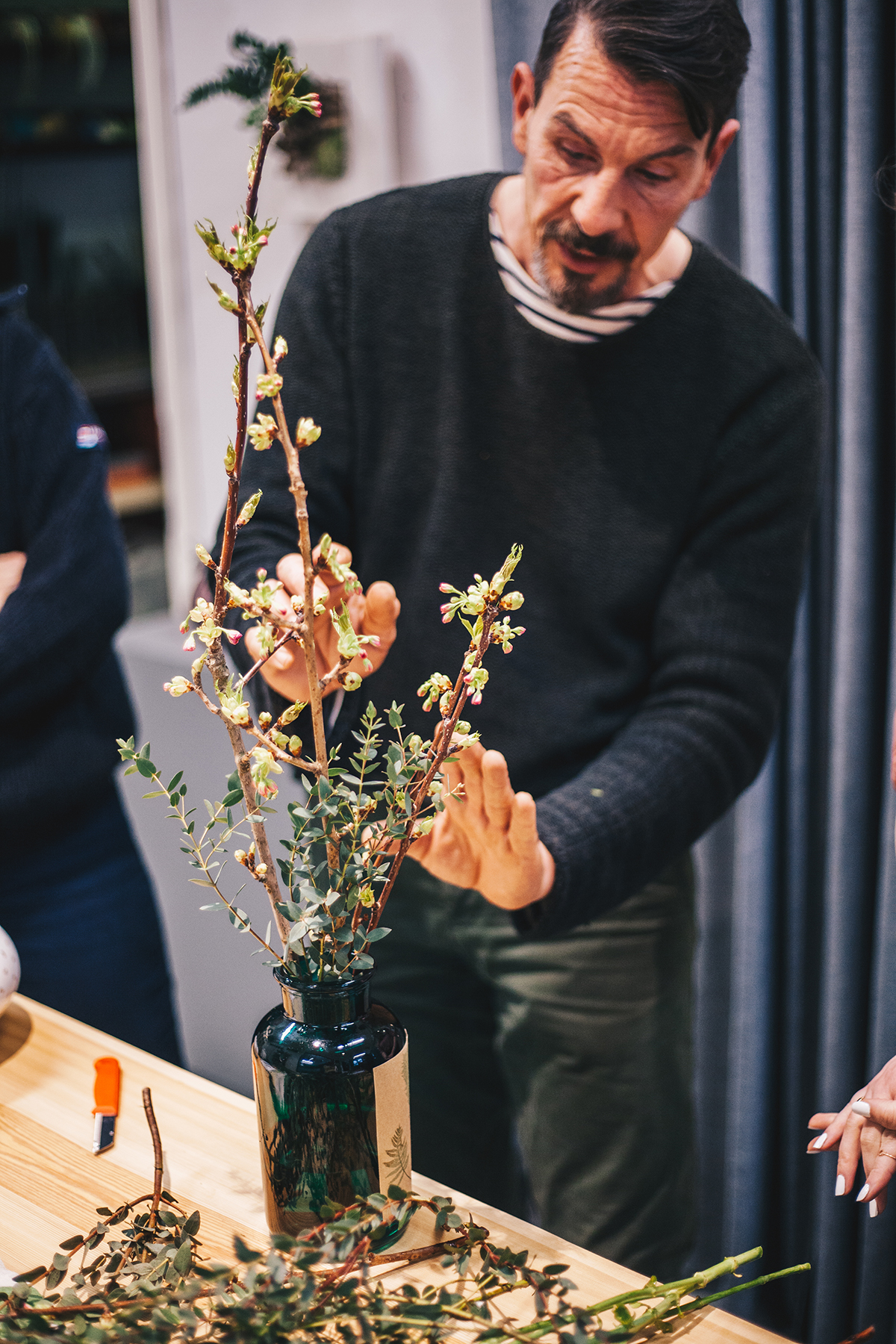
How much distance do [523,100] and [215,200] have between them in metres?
1.13

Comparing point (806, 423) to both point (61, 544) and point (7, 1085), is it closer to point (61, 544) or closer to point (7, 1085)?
point (61, 544)

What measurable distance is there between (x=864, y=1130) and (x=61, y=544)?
1045mm

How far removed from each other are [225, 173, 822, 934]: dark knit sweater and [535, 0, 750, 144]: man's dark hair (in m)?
0.18

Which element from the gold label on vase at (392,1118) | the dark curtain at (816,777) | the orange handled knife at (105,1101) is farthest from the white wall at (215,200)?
the gold label on vase at (392,1118)

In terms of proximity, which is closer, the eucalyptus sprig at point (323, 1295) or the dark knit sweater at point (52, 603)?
the eucalyptus sprig at point (323, 1295)

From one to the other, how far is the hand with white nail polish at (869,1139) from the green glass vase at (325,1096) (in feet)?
1.04

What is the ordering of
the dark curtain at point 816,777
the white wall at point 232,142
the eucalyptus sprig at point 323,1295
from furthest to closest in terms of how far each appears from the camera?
the white wall at point 232,142 → the dark curtain at point 816,777 → the eucalyptus sprig at point 323,1295

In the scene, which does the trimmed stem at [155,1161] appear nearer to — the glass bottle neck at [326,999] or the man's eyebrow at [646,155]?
the glass bottle neck at [326,999]

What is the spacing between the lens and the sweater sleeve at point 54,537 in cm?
132

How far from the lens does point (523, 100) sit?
1.08 m

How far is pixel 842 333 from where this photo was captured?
126 cm

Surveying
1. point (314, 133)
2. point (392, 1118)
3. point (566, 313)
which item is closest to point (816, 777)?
point (566, 313)

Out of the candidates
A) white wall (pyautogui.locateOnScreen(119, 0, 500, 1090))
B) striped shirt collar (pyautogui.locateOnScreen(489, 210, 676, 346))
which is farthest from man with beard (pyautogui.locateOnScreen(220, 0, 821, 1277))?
white wall (pyautogui.locateOnScreen(119, 0, 500, 1090))

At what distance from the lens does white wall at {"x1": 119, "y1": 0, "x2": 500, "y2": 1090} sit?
1.65 m
